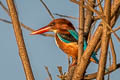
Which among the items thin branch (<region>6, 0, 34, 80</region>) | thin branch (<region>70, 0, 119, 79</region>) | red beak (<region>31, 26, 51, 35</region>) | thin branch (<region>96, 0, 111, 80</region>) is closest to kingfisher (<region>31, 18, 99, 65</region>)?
red beak (<region>31, 26, 51, 35</region>)

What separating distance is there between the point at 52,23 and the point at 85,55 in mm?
2597

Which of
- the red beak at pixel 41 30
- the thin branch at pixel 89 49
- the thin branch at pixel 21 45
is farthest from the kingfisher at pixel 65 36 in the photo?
the thin branch at pixel 89 49

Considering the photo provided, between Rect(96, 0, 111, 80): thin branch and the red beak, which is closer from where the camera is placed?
Rect(96, 0, 111, 80): thin branch

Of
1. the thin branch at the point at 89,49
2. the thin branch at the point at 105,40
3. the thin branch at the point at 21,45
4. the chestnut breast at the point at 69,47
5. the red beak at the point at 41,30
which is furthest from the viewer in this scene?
the chestnut breast at the point at 69,47

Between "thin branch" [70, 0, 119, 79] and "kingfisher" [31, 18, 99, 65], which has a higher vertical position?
"kingfisher" [31, 18, 99, 65]

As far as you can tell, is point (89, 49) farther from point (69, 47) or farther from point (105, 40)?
point (69, 47)

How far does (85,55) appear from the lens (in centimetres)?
254

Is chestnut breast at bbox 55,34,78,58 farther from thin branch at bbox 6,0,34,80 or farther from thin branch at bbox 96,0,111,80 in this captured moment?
thin branch at bbox 96,0,111,80

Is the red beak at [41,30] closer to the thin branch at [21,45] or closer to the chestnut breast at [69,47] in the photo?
the chestnut breast at [69,47]

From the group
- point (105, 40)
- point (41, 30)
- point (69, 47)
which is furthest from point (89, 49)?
point (69, 47)

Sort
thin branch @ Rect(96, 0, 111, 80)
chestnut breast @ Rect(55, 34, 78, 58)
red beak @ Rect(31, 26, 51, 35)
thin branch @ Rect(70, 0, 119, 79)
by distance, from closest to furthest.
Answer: thin branch @ Rect(96, 0, 111, 80) → thin branch @ Rect(70, 0, 119, 79) → red beak @ Rect(31, 26, 51, 35) → chestnut breast @ Rect(55, 34, 78, 58)

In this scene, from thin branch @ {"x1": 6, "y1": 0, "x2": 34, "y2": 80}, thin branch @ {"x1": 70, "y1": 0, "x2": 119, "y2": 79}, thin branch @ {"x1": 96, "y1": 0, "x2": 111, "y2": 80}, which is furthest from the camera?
thin branch @ {"x1": 6, "y1": 0, "x2": 34, "y2": 80}

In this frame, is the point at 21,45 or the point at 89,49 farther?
the point at 21,45

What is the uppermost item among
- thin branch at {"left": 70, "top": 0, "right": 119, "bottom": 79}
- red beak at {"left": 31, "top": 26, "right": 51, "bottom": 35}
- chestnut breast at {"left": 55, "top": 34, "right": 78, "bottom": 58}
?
red beak at {"left": 31, "top": 26, "right": 51, "bottom": 35}
